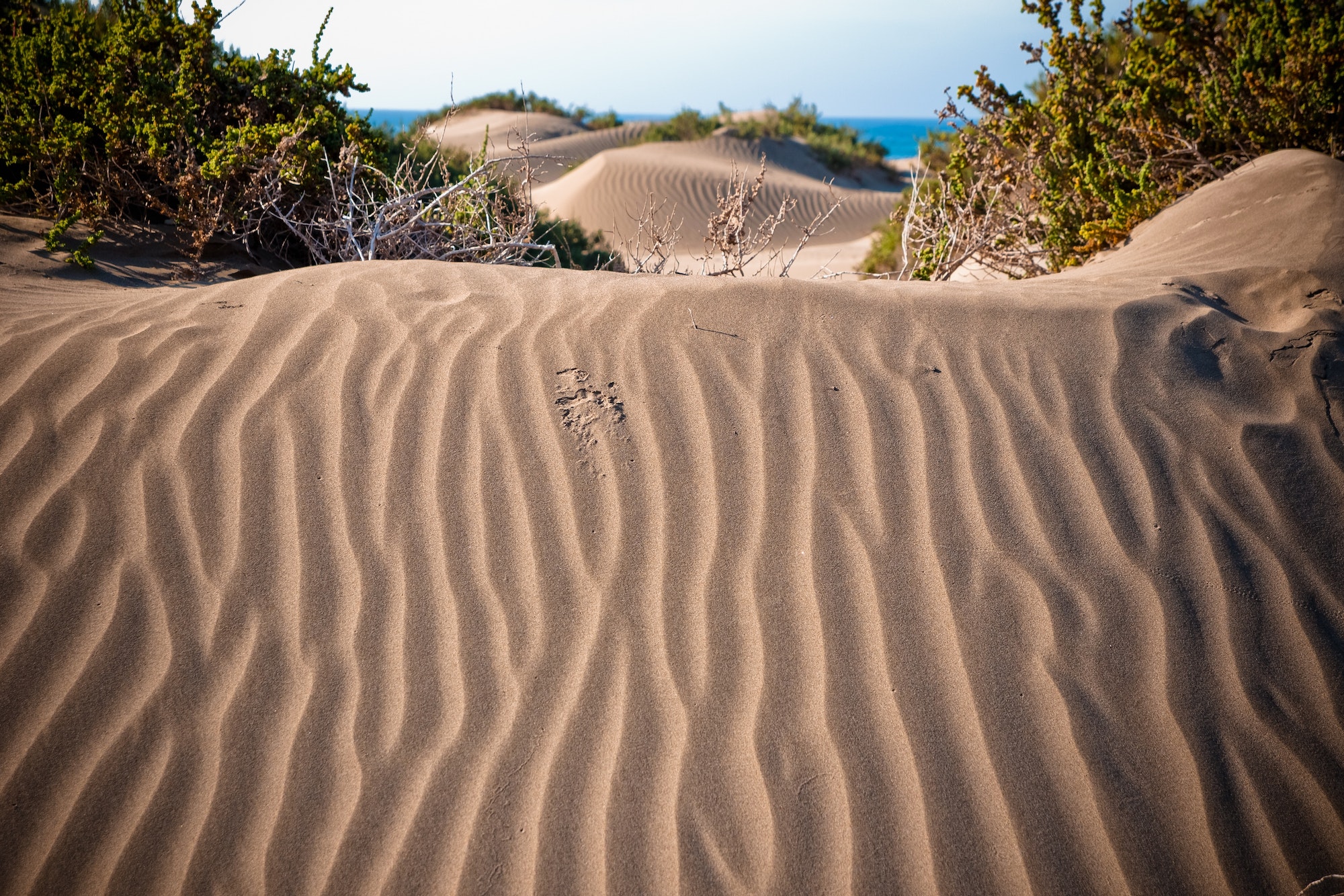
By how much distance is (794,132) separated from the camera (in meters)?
23.5

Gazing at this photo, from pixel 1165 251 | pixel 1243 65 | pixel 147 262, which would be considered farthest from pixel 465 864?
pixel 1243 65

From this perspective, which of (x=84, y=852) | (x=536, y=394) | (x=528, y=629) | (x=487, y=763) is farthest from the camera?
(x=536, y=394)

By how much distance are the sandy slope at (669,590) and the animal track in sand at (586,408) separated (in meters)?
0.01

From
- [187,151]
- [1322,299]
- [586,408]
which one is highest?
[187,151]

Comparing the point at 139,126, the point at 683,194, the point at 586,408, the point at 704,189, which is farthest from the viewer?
the point at 704,189

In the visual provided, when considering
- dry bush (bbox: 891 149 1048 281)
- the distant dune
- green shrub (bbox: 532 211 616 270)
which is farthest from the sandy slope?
the distant dune

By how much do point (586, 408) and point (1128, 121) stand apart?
444 centimetres

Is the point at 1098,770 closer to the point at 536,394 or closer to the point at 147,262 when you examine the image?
the point at 536,394

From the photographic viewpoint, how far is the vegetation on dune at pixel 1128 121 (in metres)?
4.05

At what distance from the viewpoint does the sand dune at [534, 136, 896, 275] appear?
45.9 ft

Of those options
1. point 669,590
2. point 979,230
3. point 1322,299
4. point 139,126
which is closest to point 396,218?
point 139,126

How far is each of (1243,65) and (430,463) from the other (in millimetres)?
5156

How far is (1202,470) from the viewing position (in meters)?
2.30

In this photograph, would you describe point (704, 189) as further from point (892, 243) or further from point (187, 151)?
point (187, 151)
